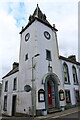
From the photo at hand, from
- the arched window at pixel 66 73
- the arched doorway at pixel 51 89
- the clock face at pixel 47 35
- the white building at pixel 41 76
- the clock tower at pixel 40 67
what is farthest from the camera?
the arched window at pixel 66 73

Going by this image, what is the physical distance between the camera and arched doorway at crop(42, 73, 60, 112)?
15.2m

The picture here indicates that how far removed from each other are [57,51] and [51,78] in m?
4.71

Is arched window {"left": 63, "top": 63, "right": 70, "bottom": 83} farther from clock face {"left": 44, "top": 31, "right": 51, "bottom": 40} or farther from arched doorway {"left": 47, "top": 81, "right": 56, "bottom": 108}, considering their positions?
clock face {"left": 44, "top": 31, "right": 51, "bottom": 40}

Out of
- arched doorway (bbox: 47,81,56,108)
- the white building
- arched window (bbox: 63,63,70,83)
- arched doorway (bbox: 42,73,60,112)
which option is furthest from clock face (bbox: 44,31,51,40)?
arched doorway (bbox: 47,81,56,108)

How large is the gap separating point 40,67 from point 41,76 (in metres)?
1.13

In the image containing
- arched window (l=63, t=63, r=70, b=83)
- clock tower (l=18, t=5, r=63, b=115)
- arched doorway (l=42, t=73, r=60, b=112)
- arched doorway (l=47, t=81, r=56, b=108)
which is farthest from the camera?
arched window (l=63, t=63, r=70, b=83)

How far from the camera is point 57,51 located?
62.3ft

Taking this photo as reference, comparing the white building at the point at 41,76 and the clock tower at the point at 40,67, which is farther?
the white building at the point at 41,76

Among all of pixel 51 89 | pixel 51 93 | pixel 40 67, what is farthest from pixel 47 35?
pixel 51 93

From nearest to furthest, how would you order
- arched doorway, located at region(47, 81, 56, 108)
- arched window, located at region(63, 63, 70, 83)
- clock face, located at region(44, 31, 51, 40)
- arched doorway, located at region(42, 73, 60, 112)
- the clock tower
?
1. the clock tower
2. arched doorway, located at region(42, 73, 60, 112)
3. arched doorway, located at region(47, 81, 56, 108)
4. clock face, located at region(44, 31, 51, 40)
5. arched window, located at region(63, 63, 70, 83)

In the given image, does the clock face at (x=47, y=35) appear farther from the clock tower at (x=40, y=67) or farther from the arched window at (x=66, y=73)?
the arched window at (x=66, y=73)

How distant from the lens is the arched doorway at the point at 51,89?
15.2 m

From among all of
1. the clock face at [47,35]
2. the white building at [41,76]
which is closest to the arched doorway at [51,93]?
the white building at [41,76]

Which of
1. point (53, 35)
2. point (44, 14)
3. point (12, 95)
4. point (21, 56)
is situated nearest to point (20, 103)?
point (12, 95)
